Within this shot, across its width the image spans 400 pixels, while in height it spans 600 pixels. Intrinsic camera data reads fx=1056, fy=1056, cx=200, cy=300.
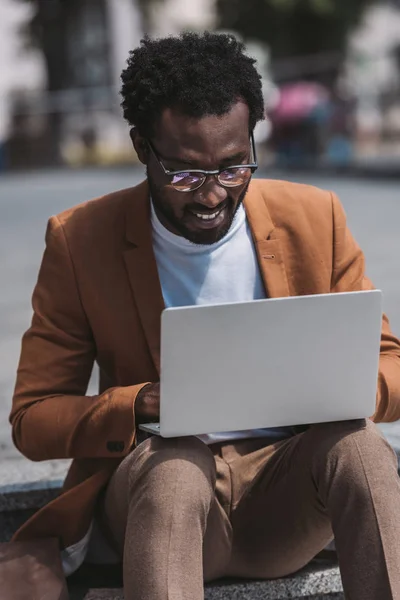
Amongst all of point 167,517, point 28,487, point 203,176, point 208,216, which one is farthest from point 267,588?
point 203,176

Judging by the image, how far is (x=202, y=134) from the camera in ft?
7.98

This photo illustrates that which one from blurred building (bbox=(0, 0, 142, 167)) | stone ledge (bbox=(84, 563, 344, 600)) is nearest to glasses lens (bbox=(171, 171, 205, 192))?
stone ledge (bbox=(84, 563, 344, 600))

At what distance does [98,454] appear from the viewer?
2.55 meters

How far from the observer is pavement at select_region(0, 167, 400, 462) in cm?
562

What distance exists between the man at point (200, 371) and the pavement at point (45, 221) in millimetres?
883

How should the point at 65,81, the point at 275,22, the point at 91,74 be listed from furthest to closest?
1. the point at 91,74
2. the point at 275,22
3. the point at 65,81

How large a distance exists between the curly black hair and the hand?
1.99 ft

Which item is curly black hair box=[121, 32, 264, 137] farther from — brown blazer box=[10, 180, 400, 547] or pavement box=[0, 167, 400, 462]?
pavement box=[0, 167, 400, 462]

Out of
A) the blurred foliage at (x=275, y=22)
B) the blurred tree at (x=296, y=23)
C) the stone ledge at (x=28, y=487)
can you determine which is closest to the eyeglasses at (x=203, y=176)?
the stone ledge at (x=28, y=487)

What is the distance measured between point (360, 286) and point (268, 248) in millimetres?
260

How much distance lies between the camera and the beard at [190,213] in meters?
2.54

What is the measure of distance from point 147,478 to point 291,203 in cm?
86

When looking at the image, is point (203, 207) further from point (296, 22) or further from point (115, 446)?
point (296, 22)

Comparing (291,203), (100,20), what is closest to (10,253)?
(291,203)
